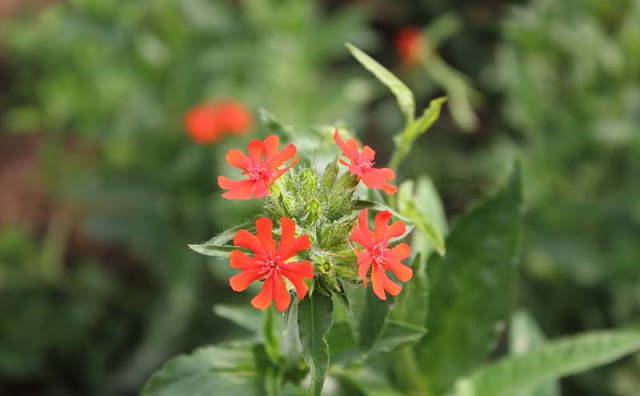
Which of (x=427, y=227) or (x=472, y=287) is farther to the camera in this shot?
(x=472, y=287)

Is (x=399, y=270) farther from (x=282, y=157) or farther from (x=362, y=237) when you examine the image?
(x=282, y=157)


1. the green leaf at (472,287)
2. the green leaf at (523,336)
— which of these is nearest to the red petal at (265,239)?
the green leaf at (472,287)

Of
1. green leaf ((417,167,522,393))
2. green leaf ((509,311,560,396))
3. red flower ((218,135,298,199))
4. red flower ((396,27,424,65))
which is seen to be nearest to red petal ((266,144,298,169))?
red flower ((218,135,298,199))

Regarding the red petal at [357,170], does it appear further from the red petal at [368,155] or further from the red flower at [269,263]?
the red flower at [269,263]

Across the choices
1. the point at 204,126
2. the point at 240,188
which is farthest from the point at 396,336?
the point at 204,126

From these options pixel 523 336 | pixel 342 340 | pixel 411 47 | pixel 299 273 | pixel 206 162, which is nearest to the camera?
pixel 299 273

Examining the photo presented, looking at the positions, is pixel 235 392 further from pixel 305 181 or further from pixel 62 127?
pixel 62 127

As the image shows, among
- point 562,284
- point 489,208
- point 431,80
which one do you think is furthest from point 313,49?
point 489,208
